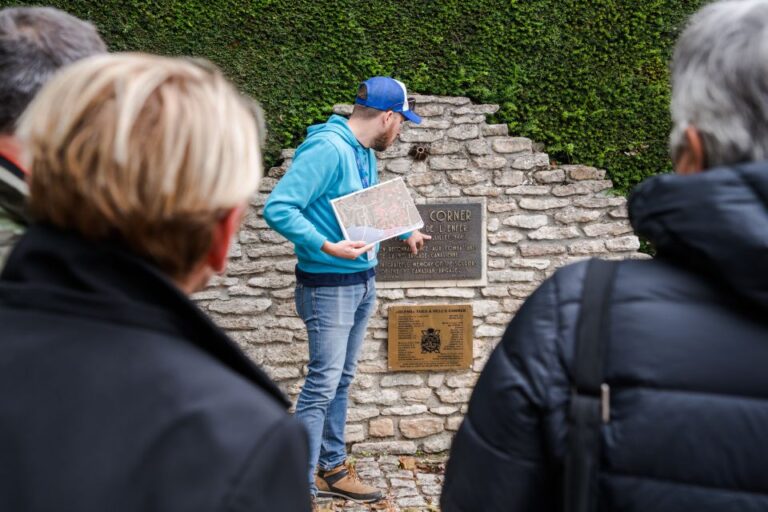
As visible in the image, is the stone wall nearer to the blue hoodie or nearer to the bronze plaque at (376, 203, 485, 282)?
the bronze plaque at (376, 203, 485, 282)

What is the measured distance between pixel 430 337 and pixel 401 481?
0.94m

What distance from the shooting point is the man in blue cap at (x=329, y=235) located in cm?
339

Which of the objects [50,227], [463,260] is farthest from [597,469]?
[463,260]

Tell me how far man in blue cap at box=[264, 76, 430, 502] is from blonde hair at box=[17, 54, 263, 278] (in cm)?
231

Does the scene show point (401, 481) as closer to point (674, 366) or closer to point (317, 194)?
point (317, 194)

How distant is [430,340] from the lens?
194 inches

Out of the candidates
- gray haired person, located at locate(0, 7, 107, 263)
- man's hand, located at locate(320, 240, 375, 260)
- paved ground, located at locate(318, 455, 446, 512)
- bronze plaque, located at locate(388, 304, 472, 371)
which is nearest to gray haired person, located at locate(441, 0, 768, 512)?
gray haired person, located at locate(0, 7, 107, 263)

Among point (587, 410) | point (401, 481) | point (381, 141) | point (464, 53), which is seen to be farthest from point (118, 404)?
point (464, 53)

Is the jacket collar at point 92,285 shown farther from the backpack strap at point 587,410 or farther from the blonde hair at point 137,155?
the backpack strap at point 587,410

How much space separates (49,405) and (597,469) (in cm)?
82

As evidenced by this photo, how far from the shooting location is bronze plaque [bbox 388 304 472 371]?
4926mm

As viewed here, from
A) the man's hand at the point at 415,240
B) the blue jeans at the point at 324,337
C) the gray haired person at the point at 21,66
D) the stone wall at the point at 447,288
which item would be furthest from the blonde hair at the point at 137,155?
the stone wall at the point at 447,288

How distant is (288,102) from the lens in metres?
4.91

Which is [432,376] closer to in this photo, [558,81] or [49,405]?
[558,81]
